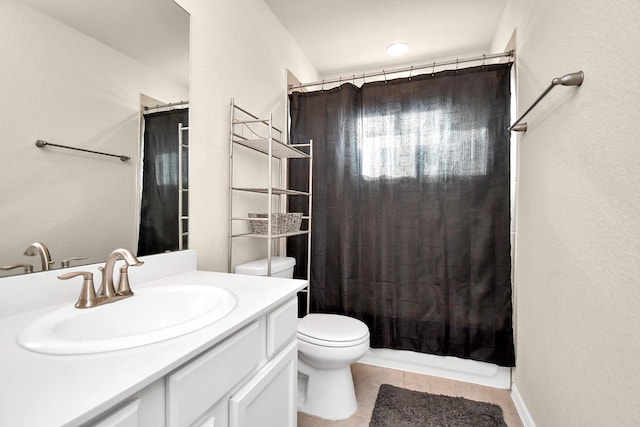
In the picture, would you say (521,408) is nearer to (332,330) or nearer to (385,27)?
(332,330)

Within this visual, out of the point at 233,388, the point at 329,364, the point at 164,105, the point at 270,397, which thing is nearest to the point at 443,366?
the point at 329,364

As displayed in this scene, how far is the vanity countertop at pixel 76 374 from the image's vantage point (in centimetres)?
38

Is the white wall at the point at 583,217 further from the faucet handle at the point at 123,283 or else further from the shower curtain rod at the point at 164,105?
the shower curtain rod at the point at 164,105

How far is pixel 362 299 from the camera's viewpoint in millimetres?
2014

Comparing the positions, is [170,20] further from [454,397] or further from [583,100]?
[454,397]

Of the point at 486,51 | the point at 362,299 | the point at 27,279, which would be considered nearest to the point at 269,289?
the point at 27,279

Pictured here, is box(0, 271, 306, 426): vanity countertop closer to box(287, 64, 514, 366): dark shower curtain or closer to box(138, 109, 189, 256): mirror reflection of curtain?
box(138, 109, 189, 256): mirror reflection of curtain

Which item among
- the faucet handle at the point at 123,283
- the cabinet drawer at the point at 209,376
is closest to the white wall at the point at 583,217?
the cabinet drawer at the point at 209,376

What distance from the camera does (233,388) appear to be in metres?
0.73

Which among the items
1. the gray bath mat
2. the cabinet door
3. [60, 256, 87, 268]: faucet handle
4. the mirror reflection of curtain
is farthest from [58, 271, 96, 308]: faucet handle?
the gray bath mat

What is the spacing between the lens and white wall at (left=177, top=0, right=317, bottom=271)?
133 centimetres

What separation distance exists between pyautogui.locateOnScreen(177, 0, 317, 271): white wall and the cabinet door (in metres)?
0.65

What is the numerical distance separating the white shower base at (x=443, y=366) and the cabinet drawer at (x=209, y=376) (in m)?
1.47

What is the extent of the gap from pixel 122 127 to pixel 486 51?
2.66 meters
